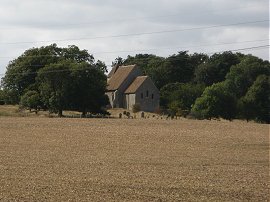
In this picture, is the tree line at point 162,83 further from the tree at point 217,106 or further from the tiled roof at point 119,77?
the tiled roof at point 119,77

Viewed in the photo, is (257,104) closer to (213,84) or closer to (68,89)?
(213,84)

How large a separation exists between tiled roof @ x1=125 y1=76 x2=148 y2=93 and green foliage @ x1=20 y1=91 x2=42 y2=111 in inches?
964

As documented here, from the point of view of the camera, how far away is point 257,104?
109250 millimetres

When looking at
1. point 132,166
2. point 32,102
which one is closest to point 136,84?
point 32,102

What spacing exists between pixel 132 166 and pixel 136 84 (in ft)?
291

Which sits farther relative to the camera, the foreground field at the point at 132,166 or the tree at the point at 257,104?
the tree at the point at 257,104

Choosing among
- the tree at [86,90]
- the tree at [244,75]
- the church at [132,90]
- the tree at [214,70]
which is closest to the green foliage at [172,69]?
the tree at [214,70]

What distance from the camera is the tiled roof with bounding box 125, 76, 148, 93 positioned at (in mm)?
115562

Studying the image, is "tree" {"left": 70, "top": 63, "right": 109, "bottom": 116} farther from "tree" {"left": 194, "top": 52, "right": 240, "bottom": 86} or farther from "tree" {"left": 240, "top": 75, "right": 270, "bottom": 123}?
"tree" {"left": 194, "top": 52, "right": 240, "bottom": 86}

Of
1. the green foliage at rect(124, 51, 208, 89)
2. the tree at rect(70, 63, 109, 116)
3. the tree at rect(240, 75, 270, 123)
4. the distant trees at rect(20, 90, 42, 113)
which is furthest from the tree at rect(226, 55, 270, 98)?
the distant trees at rect(20, 90, 42, 113)

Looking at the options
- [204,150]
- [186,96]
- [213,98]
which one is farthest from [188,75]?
[204,150]

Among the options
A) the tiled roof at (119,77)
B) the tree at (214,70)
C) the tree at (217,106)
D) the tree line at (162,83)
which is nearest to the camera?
the tree line at (162,83)

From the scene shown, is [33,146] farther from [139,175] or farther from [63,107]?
[63,107]

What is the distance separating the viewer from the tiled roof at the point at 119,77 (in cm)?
11988
